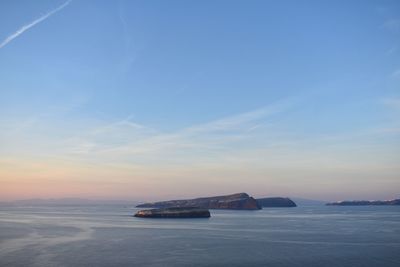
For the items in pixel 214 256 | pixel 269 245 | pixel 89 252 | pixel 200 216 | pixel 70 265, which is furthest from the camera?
pixel 200 216

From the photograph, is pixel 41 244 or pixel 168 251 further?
pixel 41 244

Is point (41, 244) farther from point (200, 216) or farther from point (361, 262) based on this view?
point (200, 216)

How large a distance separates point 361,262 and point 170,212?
114021 mm

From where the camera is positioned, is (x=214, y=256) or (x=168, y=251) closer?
(x=214, y=256)

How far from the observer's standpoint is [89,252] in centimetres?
4688

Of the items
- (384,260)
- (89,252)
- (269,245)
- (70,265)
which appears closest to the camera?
(70,265)

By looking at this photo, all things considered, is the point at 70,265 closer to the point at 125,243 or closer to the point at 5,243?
the point at 125,243

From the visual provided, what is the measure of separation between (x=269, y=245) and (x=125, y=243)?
20.2 m

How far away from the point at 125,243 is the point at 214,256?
17607mm

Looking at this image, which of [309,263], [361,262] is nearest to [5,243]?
[309,263]

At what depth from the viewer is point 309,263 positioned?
39344 mm

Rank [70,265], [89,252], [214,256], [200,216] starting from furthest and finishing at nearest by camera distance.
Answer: [200,216] < [89,252] < [214,256] < [70,265]

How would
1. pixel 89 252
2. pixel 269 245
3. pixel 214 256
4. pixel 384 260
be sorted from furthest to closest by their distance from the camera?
pixel 269 245 < pixel 89 252 < pixel 214 256 < pixel 384 260

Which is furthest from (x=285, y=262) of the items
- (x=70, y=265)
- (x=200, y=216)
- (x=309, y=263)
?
(x=200, y=216)
